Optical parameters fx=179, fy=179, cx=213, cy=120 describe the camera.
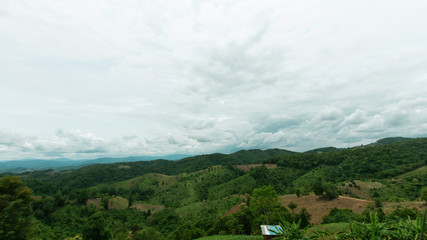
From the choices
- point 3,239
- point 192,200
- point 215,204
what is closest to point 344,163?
point 215,204

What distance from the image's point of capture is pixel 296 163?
534 feet

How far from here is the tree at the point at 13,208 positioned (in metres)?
29.7

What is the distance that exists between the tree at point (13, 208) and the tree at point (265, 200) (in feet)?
154

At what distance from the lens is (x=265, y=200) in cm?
4459

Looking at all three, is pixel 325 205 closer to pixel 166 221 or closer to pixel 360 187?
pixel 360 187

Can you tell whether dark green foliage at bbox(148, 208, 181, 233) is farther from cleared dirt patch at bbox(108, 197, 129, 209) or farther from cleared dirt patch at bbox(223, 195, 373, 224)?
cleared dirt patch at bbox(223, 195, 373, 224)

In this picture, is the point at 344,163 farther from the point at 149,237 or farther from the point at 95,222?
the point at 95,222

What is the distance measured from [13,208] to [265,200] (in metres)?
50.1

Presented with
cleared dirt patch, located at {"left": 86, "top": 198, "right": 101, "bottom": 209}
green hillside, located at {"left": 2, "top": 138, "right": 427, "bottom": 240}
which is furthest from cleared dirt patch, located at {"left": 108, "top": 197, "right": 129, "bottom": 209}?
cleared dirt patch, located at {"left": 86, "top": 198, "right": 101, "bottom": 209}

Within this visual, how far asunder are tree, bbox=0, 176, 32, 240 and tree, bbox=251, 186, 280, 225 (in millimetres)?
47053

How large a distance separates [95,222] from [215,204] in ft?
230

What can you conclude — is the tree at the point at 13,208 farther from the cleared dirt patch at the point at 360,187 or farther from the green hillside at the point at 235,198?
the cleared dirt patch at the point at 360,187

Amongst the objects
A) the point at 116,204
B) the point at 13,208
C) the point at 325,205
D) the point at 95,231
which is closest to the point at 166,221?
the point at 116,204

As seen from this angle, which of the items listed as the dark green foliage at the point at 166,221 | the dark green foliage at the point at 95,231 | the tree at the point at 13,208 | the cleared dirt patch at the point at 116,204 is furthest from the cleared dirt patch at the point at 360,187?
the cleared dirt patch at the point at 116,204
